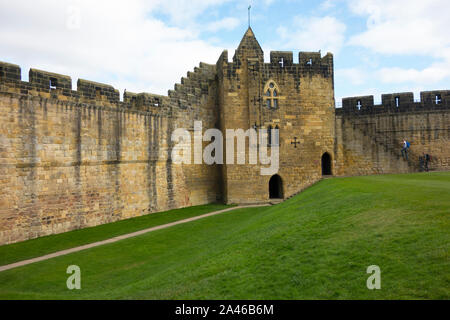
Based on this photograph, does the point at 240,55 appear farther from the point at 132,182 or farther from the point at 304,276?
the point at 304,276

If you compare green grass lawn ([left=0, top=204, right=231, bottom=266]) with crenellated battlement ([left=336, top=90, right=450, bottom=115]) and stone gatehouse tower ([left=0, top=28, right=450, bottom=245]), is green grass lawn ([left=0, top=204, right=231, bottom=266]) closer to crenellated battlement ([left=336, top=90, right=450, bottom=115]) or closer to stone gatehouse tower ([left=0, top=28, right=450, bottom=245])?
stone gatehouse tower ([left=0, top=28, right=450, bottom=245])

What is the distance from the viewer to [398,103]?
23.0m

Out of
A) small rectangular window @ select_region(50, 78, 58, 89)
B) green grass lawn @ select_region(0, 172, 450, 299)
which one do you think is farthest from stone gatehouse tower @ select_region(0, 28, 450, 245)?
green grass lawn @ select_region(0, 172, 450, 299)

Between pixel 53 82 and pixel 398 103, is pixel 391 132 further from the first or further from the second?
pixel 53 82

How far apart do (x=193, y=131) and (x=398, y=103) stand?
1403 centimetres

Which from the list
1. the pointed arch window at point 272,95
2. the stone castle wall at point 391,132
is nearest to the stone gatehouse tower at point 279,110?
the pointed arch window at point 272,95

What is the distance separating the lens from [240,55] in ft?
69.9

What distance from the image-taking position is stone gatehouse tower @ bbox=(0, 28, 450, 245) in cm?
1366

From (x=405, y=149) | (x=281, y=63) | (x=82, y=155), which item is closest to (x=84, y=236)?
(x=82, y=155)

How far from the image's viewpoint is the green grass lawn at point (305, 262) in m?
5.50

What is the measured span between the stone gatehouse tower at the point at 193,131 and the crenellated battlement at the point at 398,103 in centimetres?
7

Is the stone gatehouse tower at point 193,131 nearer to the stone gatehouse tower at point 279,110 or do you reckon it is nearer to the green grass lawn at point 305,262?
the stone gatehouse tower at point 279,110

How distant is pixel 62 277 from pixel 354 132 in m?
19.1

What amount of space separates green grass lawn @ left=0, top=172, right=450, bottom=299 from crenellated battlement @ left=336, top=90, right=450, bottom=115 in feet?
43.0
